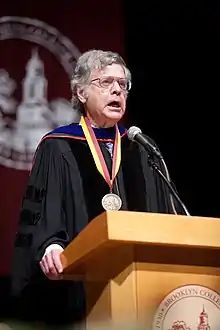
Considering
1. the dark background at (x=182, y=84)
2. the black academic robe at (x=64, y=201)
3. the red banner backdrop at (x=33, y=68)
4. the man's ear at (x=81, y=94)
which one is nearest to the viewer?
the black academic robe at (x=64, y=201)

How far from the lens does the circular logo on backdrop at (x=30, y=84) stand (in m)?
4.04

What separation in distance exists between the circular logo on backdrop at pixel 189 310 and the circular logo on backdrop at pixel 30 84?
2.30 meters

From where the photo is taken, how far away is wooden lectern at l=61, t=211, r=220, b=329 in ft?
5.77

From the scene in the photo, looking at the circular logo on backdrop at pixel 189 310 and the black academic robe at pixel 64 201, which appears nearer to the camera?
the circular logo on backdrop at pixel 189 310

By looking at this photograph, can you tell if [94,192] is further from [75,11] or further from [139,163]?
[75,11]

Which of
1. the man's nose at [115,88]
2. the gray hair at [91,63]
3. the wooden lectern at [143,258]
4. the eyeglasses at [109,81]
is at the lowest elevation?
the wooden lectern at [143,258]

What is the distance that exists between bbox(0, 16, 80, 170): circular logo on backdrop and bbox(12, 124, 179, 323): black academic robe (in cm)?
114

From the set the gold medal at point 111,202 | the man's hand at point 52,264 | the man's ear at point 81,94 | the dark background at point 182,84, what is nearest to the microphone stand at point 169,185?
the gold medal at point 111,202

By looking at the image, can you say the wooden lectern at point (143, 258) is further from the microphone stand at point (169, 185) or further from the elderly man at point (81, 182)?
the elderly man at point (81, 182)

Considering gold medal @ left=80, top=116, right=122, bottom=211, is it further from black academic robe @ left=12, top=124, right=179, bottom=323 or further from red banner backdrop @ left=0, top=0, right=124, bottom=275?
red banner backdrop @ left=0, top=0, right=124, bottom=275

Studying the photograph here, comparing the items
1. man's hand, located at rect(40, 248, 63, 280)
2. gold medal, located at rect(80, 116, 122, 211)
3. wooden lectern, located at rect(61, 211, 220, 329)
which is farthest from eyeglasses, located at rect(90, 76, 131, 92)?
wooden lectern, located at rect(61, 211, 220, 329)

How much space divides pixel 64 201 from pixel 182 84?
2194mm

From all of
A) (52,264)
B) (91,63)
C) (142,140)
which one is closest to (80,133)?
(91,63)

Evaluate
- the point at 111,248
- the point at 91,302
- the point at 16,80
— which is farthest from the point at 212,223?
the point at 16,80
